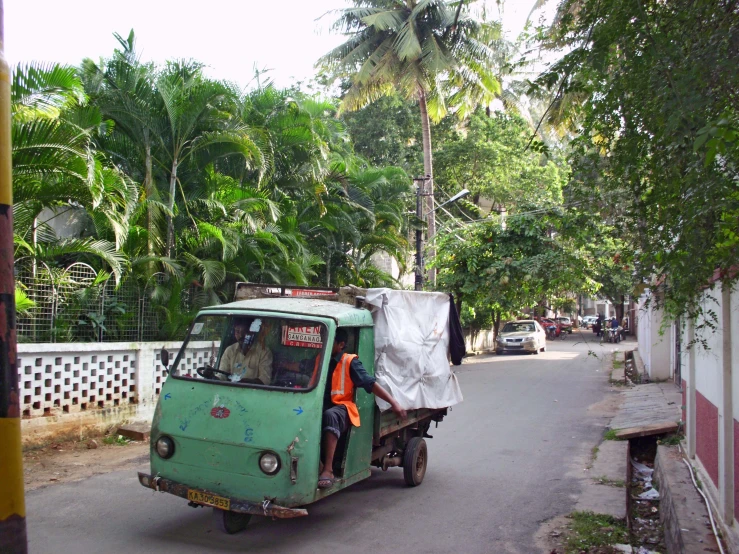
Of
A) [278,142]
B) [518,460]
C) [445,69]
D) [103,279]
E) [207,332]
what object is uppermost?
[445,69]

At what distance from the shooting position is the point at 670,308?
4.99m

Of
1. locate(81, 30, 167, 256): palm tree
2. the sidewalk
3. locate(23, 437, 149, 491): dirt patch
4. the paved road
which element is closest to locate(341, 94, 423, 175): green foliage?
locate(81, 30, 167, 256): palm tree

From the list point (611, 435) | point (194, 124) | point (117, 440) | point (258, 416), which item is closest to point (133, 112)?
point (194, 124)

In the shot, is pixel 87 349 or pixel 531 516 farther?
pixel 87 349

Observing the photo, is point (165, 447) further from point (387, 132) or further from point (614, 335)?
point (614, 335)

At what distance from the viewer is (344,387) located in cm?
610

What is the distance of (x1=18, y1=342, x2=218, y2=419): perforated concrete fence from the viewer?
9070 mm

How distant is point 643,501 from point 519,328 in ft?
80.9

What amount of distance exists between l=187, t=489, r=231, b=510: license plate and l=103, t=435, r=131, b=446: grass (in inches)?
197

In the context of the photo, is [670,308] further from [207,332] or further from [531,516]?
[207,332]

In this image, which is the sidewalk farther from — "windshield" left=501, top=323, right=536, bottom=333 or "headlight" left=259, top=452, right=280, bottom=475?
"windshield" left=501, top=323, right=536, bottom=333

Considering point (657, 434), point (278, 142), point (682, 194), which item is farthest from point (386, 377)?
point (278, 142)

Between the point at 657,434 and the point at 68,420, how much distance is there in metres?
9.06

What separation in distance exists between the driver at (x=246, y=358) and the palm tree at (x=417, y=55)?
59.6 feet
